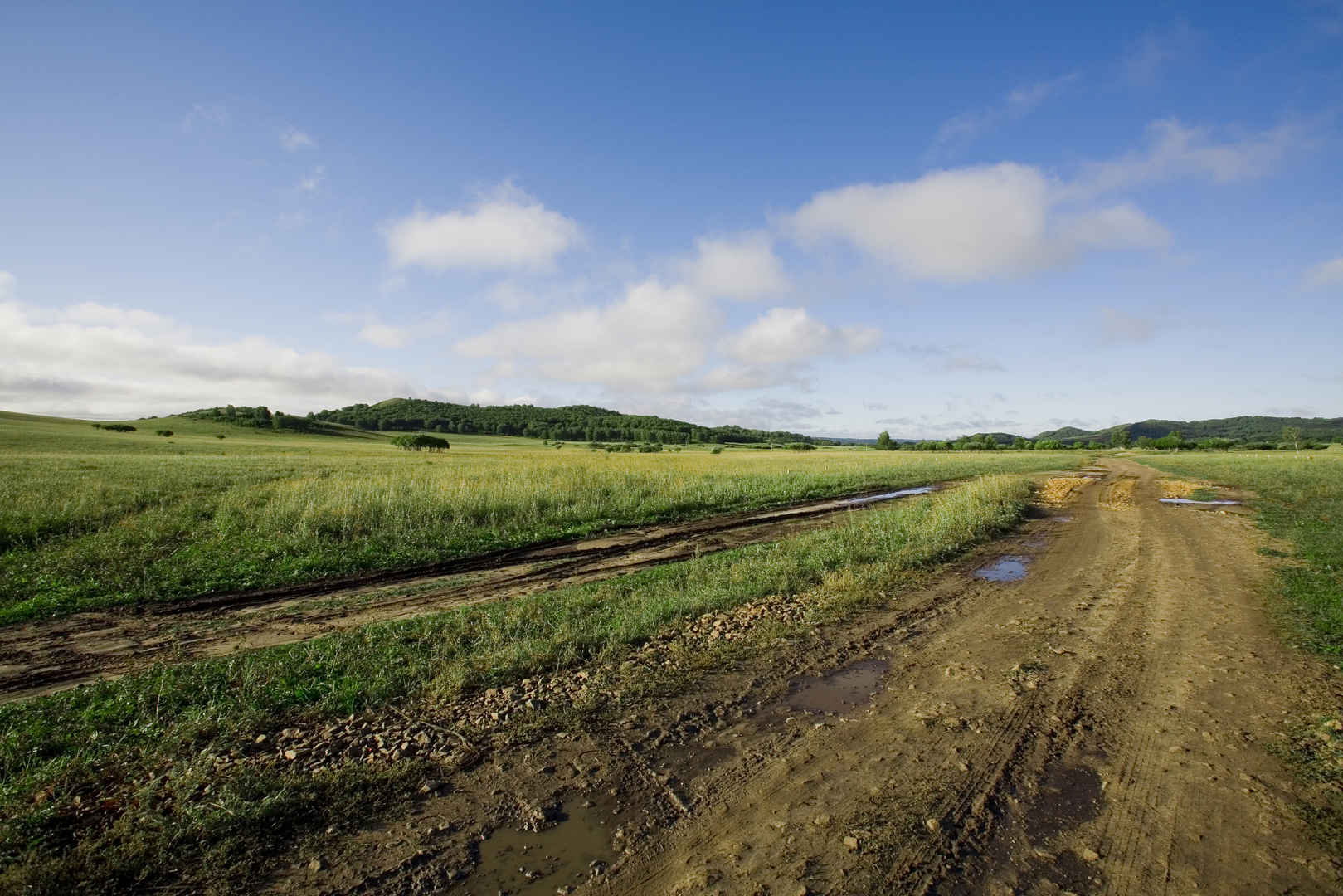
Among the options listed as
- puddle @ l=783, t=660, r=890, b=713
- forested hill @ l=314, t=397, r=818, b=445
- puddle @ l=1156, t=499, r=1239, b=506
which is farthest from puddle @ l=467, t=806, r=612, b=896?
forested hill @ l=314, t=397, r=818, b=445

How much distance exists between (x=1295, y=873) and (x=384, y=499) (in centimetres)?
1938

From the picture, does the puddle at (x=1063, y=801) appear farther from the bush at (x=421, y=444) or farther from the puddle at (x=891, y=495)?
the bush at (x=421, y=444)

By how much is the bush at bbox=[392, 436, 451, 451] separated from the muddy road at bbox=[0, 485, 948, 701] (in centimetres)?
8561

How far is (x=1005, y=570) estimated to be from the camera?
40.1 feet

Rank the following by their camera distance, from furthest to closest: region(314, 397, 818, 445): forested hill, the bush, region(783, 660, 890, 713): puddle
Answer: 1. region(314, 397, 818, 445): forested hill
2. the bush
3. region(783, 660, 890, 713): puddle

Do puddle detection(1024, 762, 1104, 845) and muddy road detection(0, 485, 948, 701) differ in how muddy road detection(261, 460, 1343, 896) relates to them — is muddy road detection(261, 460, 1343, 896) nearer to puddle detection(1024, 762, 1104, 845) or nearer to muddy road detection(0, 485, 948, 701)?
puddle detection(1024, 762, 1104, 845)

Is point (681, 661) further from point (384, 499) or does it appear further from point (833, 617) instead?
point (384, 499)

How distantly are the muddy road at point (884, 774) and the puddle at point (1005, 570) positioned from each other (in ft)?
Result: 9.89

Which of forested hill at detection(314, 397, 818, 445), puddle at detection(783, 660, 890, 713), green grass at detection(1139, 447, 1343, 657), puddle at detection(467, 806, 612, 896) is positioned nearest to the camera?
puddle at detection(467, 806, 612, 896)

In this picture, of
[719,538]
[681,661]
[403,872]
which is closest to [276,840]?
[403,872]

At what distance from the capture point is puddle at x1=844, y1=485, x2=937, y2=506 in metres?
24.9

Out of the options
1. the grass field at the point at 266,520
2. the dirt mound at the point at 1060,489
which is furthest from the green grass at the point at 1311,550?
the grass field at the point at 266,520

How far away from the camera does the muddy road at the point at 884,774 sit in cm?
374

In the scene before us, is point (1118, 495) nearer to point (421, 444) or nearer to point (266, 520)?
point (266, 520)
